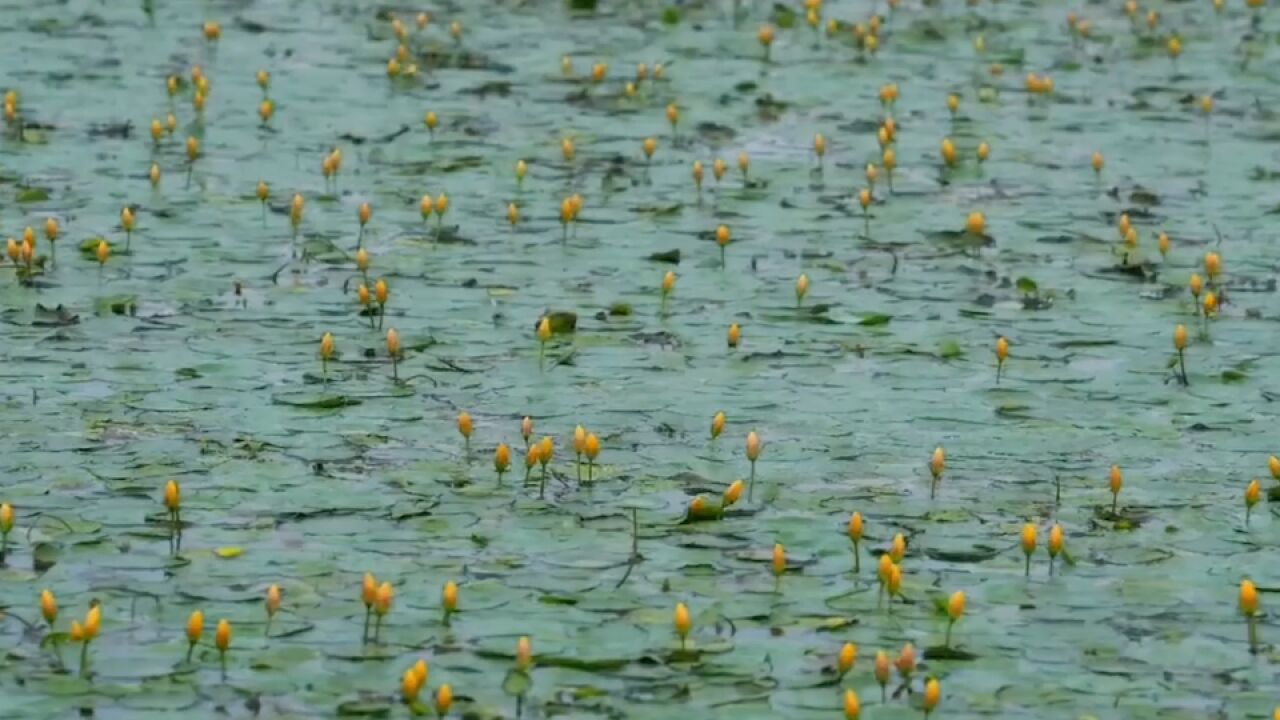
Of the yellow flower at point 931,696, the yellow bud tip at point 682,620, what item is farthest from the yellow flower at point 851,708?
the yellow bud tip at point 682,620

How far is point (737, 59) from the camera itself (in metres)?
12.8

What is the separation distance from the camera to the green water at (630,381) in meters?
5.38

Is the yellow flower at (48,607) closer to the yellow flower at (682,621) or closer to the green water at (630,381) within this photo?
the green water at (630,381)

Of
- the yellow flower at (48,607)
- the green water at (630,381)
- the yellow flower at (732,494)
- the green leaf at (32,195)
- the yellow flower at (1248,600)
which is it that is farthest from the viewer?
the green leaf at (32,195)

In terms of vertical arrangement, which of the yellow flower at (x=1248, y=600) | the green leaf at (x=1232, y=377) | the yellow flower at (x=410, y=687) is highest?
the green leaf at (x=1232, y=377)

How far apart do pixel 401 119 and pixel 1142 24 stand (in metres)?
4.80

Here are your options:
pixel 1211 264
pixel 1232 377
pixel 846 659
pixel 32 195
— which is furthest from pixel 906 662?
pixel 32 195

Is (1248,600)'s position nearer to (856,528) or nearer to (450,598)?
(856,528)

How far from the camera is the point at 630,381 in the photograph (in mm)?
7473

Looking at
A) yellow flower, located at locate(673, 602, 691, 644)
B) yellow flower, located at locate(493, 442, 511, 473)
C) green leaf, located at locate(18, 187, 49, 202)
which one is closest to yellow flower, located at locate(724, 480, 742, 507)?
yellow flower, located at locate(493, 442, 511, 473)

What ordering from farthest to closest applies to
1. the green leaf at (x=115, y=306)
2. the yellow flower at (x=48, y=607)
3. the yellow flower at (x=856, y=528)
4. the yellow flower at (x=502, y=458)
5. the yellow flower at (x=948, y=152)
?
the yellow flower at (x=948, y=152), the green leaf at (x=115, y=306), the yellow flower at (x=502, y=458), the yellow flower at (x=856, y=528), the yellow flower at (x=48, y=607)

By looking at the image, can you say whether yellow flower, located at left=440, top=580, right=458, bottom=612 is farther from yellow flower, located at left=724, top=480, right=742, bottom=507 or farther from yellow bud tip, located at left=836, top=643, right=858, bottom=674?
yellow flower, located at left=724, top=480, right=742, bottom=507

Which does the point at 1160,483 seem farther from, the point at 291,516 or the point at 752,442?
the point at 291,516

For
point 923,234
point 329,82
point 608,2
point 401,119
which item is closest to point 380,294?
point 923,234
